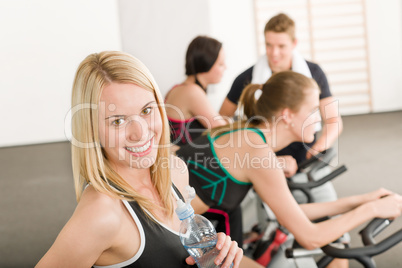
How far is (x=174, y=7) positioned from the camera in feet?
21.5

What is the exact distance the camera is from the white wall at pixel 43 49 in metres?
6.69

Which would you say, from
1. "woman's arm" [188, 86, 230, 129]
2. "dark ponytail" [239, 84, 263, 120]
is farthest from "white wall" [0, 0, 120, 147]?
"dark ponytail" [239, 84, 263, 120]

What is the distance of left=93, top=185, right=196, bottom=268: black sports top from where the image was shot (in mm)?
1080

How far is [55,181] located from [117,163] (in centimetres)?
411

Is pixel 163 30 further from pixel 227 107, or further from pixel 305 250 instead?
pixel 305 250

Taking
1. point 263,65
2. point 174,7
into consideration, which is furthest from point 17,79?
point 263,65

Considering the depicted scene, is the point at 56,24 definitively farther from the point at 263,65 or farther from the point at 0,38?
the point at 263,65

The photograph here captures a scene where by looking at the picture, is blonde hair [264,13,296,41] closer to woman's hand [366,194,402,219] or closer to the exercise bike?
the exercise bike

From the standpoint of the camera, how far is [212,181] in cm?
182

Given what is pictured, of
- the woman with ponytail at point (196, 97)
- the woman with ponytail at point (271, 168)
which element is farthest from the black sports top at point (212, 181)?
the woman with ponytail at point (196, 97)

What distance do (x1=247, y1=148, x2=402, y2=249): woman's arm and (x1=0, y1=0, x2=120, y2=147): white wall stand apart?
548cm

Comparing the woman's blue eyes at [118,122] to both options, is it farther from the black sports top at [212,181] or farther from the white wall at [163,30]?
the white wall at [163,30]

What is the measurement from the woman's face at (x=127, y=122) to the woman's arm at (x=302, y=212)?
2.14 feet

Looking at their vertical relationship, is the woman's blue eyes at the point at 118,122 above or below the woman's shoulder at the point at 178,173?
above
